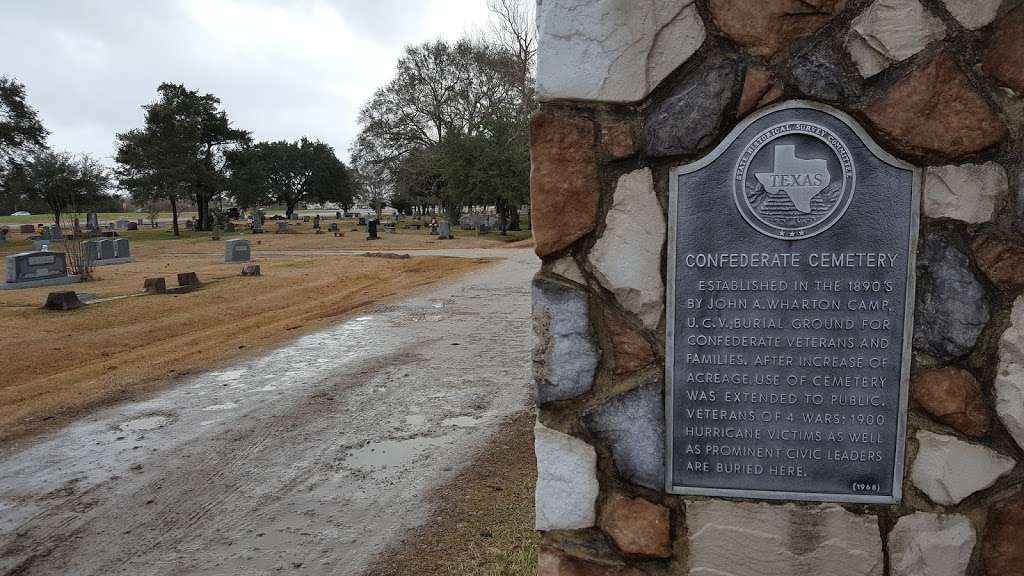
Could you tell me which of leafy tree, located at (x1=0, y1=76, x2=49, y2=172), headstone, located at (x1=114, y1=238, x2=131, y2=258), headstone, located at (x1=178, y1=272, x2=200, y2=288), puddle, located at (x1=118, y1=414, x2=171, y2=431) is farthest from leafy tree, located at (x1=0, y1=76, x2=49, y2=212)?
puddle, located at (x1=118, y1=414, x2=171, y2=431)

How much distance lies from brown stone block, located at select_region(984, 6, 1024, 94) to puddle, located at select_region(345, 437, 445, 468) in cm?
340

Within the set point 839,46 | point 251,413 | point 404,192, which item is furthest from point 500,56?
point 839,46

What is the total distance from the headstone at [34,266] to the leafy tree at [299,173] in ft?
115

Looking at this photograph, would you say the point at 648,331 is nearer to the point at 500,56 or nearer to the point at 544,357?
the point at 544,357

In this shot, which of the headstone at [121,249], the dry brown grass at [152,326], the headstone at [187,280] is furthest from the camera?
the headstone at [121,249]

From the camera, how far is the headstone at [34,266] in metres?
13.8

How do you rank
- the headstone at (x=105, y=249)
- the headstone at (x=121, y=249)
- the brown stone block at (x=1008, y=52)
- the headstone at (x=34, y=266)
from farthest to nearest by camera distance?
the headstone at (x=121, y=249), the headstone at (x=105, y=249), the headstone at (x=34, y=266), the brown stone block at (x=1008, y=52)

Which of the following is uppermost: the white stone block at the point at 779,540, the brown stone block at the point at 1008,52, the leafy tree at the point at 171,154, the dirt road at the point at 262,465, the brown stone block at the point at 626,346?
the leafy tree at the point at 171,154

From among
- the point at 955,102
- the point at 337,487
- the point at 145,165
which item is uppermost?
the point at 145,165

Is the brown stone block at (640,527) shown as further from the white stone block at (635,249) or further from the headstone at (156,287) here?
the headstone at (156,287)

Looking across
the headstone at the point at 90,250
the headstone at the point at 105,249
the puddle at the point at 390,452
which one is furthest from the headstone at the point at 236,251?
the puddle at the point at 390,452

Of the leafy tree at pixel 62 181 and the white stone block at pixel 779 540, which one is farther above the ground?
the leafy tree at pixel 62 181

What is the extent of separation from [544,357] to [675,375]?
0.43 m

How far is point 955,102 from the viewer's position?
1.91 m
